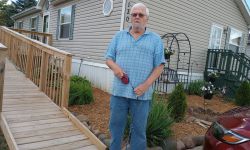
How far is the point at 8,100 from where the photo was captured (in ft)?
16.2

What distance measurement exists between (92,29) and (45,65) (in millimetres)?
3438

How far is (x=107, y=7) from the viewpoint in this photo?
25.8ft

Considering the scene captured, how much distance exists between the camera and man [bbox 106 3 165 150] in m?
2.87

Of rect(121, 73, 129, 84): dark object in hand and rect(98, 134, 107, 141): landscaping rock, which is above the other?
rect(121, 73, 129, 84): dark object in hand

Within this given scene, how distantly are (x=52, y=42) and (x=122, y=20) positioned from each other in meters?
5.47

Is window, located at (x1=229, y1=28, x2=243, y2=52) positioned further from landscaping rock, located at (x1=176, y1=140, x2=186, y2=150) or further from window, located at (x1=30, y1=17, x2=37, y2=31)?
window, located at (x1=30, y1=17, x2=37, y2=31)

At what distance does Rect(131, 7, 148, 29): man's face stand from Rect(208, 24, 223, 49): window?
27.5ft

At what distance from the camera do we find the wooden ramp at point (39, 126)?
369 centimetres

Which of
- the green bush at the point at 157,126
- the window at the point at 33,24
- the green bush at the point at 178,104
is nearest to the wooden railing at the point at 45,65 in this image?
the green bush at the point at 157,126

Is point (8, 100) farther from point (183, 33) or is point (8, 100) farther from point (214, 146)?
point (183, 33)

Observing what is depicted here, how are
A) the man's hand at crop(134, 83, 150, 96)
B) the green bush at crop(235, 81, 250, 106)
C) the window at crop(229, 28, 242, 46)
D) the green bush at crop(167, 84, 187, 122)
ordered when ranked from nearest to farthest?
the man's hand at crop(134, 83, 150, 96) < the green bush at crop(167, 84, 187, 122) < the green bush at crop(235, 81, 250, 106) < the window at crop(229, 28, 242, 46)

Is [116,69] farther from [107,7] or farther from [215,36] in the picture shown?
[215,36]

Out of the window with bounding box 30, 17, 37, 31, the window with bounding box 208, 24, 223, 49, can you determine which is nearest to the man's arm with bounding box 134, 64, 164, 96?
the window with bounding box 208, 24, 223, 49

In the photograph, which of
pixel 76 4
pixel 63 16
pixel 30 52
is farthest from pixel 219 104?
pixel 63 16
